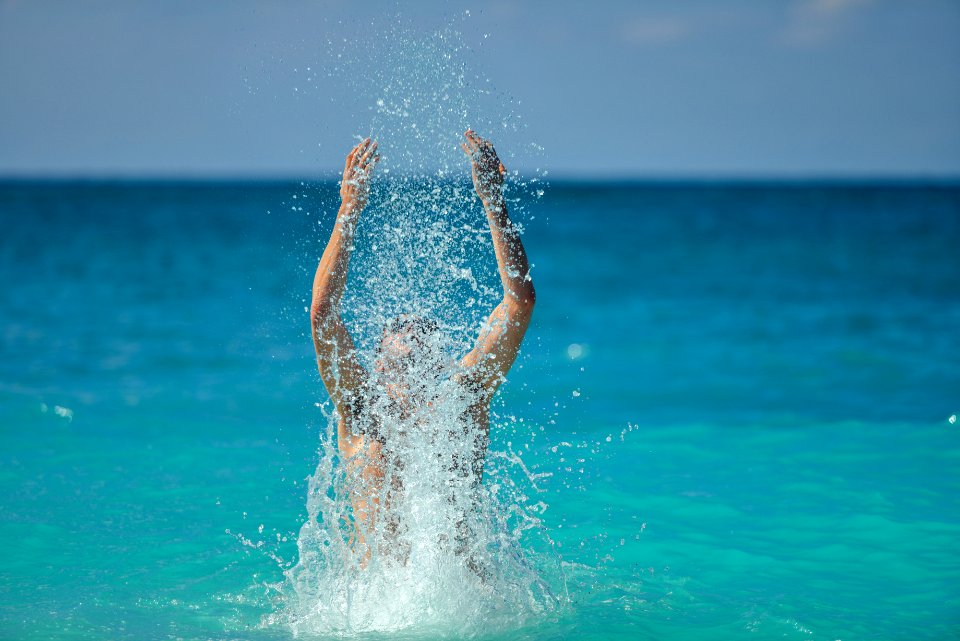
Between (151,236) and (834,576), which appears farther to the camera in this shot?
(151,236)

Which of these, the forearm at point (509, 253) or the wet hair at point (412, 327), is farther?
the wet hair at point (412, 327)

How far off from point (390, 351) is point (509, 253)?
0.71m

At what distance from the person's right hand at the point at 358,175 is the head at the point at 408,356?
58cm

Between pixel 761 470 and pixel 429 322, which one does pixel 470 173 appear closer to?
pixel 429 322

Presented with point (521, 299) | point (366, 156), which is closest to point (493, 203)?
point (521, 299)

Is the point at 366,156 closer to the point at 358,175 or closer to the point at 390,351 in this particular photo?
the point at 358,175

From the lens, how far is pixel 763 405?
9.91m

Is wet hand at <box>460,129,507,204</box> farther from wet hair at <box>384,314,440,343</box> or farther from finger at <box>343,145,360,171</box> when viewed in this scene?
wet hair at <box>384,314,440,343</box>

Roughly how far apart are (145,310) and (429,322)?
40.6 feet

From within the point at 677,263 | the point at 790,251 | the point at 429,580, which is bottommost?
the point at 429,580

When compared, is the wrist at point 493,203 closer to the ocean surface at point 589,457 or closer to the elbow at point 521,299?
the elbow at point 521,299

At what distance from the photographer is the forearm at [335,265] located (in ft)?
14.3

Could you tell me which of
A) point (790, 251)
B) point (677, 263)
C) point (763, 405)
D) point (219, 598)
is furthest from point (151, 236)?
point (219, 598)

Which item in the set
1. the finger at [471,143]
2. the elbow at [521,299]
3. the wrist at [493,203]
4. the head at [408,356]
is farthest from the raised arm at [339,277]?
the elbow at [521,299]
